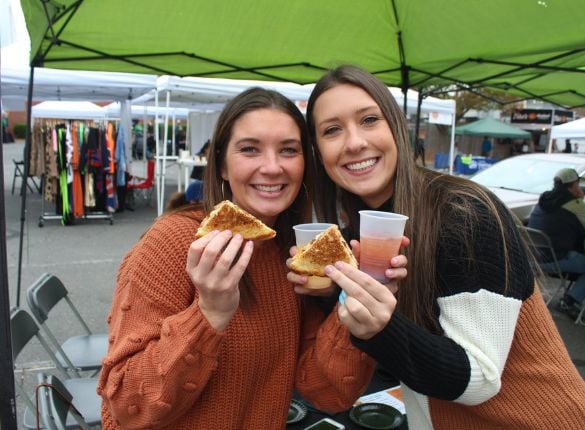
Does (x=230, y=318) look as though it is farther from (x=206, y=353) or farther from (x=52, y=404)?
(x=52, y=404)

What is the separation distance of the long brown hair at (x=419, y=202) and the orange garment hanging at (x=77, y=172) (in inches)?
381

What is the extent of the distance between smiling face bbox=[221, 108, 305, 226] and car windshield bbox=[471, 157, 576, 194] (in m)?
8.86

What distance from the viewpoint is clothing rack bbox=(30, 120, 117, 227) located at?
33.8 ft

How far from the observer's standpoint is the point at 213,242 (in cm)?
130

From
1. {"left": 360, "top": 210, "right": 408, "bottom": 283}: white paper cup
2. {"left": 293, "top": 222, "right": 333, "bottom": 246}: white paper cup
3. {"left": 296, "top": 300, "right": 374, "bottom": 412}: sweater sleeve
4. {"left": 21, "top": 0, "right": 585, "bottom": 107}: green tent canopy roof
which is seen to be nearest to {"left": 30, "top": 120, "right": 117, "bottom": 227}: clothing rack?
{"left": 21, "top": 0, "right": 585, "bottom": 107}: green tent canopy roof

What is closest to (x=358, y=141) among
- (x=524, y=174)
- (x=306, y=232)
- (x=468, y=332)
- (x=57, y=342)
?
(x=306, y=232)

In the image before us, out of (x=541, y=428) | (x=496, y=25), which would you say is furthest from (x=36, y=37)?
(x=541, y=428)

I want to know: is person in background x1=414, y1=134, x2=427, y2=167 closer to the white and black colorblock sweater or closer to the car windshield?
the white and black colorblock sweater

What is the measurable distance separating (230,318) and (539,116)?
3857 cm

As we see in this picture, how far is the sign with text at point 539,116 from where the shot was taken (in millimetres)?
33938

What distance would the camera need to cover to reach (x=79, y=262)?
7.91m

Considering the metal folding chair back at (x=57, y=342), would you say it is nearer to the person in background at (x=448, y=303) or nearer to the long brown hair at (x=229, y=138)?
the long brown hair at (x=229, y=138)

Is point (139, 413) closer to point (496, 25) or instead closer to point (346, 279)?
point (346, 279)

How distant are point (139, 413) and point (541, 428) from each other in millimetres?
1264
